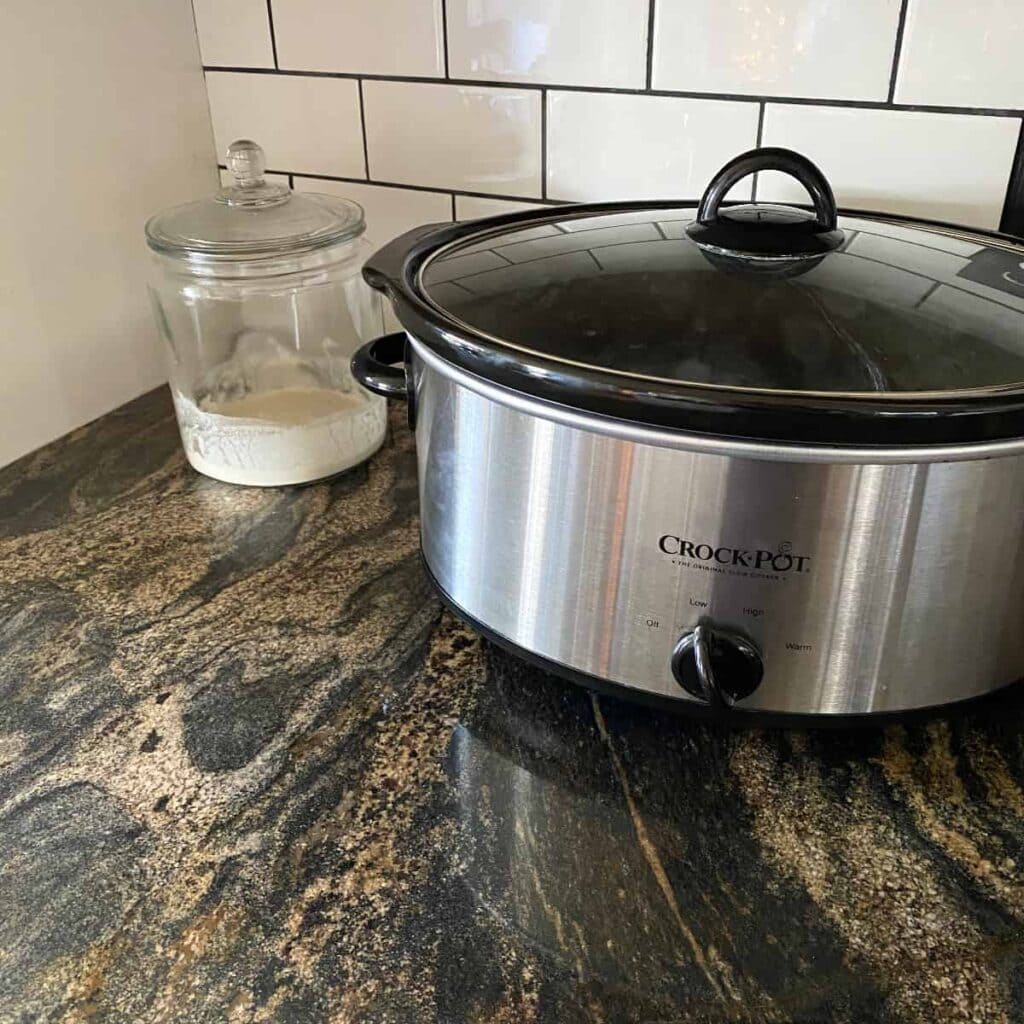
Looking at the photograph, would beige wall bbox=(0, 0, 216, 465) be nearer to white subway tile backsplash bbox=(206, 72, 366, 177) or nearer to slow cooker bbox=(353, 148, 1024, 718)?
white subway tile backsplash bbox=(206, 72, 366, 177)

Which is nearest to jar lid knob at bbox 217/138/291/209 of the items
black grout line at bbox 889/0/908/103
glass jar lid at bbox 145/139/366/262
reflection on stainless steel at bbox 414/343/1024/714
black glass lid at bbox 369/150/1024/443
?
glass jar lid at bbox 145/139/366/262

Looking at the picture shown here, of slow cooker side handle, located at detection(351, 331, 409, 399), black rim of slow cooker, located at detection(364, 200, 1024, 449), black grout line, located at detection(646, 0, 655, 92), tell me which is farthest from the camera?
black grout line, located at detection(646, 0, 655, 92)

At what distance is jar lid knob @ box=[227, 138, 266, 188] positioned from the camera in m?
0.80

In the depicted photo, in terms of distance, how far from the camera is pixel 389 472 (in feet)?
2.87

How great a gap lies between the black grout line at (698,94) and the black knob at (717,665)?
467 millimetres

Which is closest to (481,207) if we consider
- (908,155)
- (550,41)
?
(550,41)

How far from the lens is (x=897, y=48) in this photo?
2.33 ft

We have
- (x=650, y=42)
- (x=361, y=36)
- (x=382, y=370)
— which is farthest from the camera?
(x=361, y=36)

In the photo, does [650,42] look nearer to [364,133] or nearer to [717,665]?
[364,133]

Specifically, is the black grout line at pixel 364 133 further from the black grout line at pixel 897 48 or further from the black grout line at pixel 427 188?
the black grout line at pixel 897 48

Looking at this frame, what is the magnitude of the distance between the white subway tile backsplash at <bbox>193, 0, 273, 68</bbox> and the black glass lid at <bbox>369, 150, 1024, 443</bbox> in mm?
474

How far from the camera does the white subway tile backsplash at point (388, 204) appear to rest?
37.7 inches

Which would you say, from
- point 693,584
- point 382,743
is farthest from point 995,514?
point 382,743

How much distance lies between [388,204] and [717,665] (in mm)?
658
